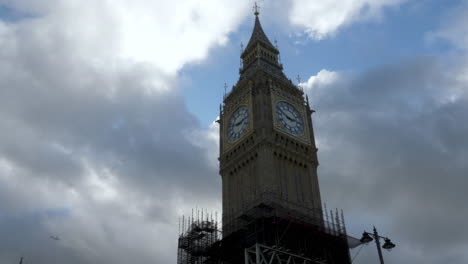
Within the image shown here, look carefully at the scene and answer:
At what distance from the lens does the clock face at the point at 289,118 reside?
243ft

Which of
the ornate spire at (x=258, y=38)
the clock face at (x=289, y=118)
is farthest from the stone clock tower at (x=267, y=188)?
the ornate spire at (x=258, y=38)

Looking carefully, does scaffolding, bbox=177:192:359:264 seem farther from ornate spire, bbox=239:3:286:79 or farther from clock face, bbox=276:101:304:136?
ornate spire, bbox=239:3:286:79

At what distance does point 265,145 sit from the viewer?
6919 centimetres

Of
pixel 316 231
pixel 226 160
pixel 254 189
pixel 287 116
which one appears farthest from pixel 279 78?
pixel 316 231

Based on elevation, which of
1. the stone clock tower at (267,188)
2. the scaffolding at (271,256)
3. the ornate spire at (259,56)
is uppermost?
the ornate spire at (259,56)

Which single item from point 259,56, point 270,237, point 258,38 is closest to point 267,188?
point 270,237

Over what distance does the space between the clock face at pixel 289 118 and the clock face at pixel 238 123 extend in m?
4.63

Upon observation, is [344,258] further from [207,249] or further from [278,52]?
[278,52]

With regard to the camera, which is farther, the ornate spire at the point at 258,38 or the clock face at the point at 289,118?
the ornate spire at the point at 258,38

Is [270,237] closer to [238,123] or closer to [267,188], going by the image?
[267,188]

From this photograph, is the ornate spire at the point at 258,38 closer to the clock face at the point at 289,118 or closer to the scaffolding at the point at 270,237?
the clock face at the point at 289,118

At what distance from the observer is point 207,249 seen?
67.3m

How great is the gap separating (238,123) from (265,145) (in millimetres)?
8832

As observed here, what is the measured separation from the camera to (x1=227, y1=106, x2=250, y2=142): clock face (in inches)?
2958
